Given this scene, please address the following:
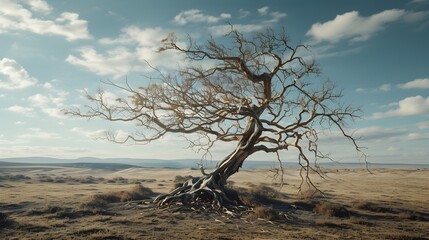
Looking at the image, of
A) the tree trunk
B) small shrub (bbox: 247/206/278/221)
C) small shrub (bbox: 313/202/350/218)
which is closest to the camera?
small shrub (bbox: 247/206/278/221)

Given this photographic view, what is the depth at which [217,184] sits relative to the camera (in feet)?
69.6

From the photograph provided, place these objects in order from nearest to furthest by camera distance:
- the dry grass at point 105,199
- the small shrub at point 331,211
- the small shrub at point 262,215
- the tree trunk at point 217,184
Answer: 1. the small shrub at point 262,215
2. the small shrub at point 331,211
3. the tree trunk at point 217,184
4. the dry grass at point 105,199

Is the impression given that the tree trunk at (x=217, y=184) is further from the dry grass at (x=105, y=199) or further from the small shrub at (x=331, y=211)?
the small shrub at (x=331, y=211)

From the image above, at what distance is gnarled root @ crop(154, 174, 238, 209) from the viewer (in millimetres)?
19680

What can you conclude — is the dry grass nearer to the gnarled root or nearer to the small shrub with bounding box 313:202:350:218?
the gnarled root

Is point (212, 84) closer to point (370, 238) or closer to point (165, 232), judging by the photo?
point (165, 232)

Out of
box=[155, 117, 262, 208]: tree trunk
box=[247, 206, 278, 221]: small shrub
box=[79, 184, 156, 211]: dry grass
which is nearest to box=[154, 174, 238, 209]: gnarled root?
box=[155, 117, 262, 208]: tree trunk

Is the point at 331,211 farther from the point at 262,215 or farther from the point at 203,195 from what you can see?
the point at 203,195

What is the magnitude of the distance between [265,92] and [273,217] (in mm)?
6972

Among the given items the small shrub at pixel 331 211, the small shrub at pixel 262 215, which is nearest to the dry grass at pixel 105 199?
the small shrub at pixel 262 215

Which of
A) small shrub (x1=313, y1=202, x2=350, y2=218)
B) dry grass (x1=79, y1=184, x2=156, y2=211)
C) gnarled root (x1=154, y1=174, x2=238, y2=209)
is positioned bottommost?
small shrub (x1=313, y1=202, x2=350, y2=218)

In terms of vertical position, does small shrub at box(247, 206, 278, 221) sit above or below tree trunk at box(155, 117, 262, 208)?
below

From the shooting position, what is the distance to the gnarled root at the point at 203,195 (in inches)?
775

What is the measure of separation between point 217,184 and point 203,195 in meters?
1.18
